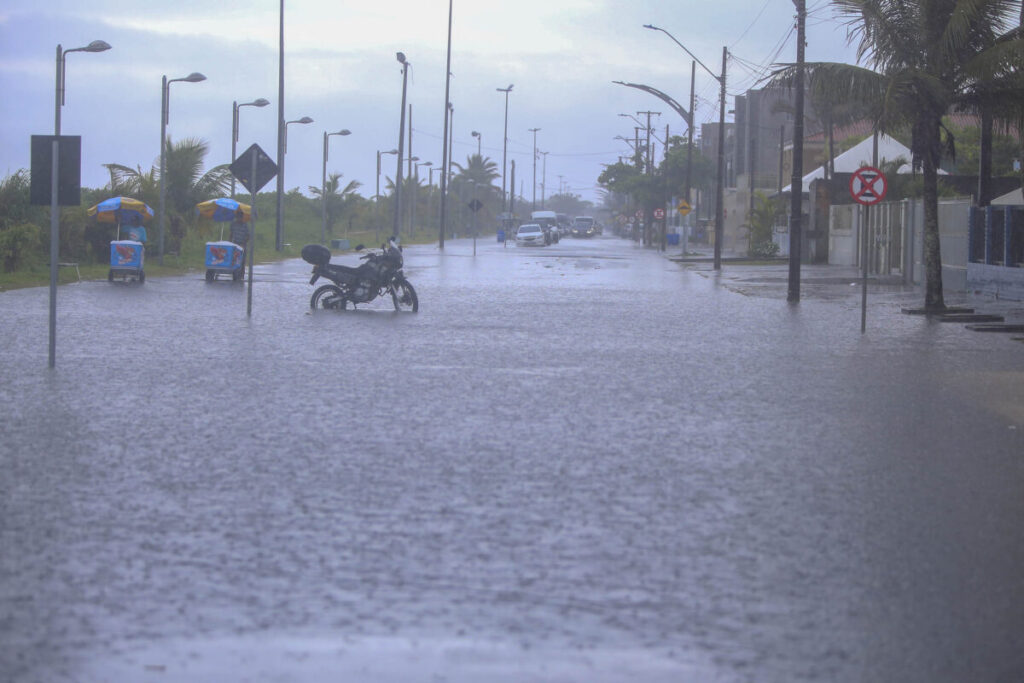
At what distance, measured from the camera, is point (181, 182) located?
4850 centimetres

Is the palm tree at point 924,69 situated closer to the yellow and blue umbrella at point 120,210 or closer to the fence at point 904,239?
the fence at point 904,239

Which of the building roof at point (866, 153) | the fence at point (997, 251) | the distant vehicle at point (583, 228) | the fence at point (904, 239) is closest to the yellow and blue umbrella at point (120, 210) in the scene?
the fence at point (904, 239)

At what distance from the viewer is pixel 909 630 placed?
5.39 metres

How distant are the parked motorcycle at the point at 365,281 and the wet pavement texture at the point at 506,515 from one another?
269 inches

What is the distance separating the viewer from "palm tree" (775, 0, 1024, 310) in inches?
896

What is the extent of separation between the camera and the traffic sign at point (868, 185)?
20625 mm

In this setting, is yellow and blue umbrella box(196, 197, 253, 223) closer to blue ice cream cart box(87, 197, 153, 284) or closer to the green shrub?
blue ice cream cart box(87, 197, 153, 284)

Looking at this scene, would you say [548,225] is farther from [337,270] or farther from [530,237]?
[337,270]

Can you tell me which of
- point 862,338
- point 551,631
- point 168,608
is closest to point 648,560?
point 551,631

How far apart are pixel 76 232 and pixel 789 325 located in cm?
2516

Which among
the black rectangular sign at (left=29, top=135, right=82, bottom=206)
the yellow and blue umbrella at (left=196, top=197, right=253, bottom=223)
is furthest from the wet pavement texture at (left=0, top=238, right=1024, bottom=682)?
the yellow and blue umbrella at (left=196, top=197, right=253, bottom=223)

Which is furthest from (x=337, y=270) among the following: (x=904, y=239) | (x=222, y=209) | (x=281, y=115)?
(x=281, y=115)

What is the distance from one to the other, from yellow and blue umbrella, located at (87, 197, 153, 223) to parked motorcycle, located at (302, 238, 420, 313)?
14.3 metres

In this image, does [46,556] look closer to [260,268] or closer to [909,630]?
[909,630]
